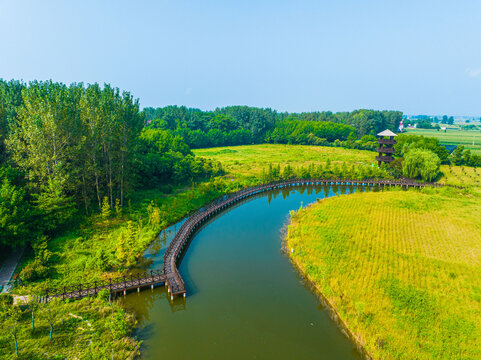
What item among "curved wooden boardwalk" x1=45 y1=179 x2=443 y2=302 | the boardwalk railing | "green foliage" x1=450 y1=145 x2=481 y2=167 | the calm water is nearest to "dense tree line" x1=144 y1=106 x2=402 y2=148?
"green foliage" x1=450 y1=145 x2=481 y2=167

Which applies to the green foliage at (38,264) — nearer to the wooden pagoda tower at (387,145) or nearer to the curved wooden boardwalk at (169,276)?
the curved wooden boardwalk at (169,276)

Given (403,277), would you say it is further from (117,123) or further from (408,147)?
(408,147)

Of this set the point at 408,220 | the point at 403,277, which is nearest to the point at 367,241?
the point at 403,277

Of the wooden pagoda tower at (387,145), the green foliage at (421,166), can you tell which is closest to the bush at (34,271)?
the green foliage at (421,166)

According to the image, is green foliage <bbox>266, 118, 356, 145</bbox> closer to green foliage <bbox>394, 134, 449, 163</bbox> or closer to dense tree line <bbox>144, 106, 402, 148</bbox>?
dense tree line <bbox>144, 106, 402, 148</bbox>

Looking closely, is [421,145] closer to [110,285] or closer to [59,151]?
[110,285]
